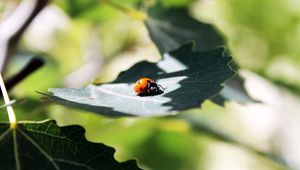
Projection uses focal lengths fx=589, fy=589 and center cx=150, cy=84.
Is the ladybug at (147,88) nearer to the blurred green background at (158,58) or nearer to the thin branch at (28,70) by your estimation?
the thin branch at (28,70)

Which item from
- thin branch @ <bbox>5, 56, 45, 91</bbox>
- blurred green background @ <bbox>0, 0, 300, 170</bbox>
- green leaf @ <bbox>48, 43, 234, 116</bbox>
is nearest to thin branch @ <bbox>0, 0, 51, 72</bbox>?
blurred green background @ <bbox>0, 0, 300, 170</bbox>

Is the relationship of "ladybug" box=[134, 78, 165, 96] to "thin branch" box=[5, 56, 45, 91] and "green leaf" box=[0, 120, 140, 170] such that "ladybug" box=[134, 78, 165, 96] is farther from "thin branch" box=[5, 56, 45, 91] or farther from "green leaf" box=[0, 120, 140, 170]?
"thin branch" box=[5, 56, 45, 91]

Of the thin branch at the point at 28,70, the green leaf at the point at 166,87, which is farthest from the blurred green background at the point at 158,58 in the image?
the green leaf at the point at 166,87

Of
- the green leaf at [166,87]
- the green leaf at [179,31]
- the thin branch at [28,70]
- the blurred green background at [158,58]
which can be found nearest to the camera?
the green leaf at [166,87]

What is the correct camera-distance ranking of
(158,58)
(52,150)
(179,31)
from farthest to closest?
(158,58) < (179,31) < (52,150)

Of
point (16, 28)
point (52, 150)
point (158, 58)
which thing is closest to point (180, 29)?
point (16, 28)

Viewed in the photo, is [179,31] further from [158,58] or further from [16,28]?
[158,58]
